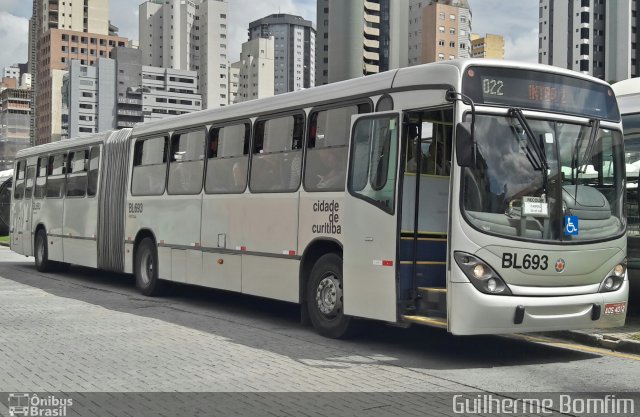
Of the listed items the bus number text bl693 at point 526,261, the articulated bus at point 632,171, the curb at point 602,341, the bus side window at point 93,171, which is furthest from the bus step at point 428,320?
the bus side window at point 93,171

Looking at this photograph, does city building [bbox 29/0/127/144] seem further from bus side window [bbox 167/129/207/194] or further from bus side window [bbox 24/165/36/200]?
bus side window [bbox 167/129/207/194]

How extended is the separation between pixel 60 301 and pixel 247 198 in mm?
4452

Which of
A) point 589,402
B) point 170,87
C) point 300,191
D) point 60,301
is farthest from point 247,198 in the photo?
point 170,87

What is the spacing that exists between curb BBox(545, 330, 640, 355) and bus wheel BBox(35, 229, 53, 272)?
13.7 meters

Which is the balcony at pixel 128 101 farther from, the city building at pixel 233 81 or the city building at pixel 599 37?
the city building at pixel 599 37

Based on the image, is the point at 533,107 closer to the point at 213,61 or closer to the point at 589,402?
the point at 589,402

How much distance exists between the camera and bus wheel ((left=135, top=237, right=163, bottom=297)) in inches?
580

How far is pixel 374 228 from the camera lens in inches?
360

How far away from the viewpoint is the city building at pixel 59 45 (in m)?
152

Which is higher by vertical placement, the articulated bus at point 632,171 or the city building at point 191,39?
the city building at point 191,39

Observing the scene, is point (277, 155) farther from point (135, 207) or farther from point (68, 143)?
point (68, 143)

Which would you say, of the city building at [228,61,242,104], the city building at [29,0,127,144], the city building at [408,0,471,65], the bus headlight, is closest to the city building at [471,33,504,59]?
the city building at [408,0,471,65]

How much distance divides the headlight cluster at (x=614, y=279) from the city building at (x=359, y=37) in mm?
86689

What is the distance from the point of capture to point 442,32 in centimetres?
13350
